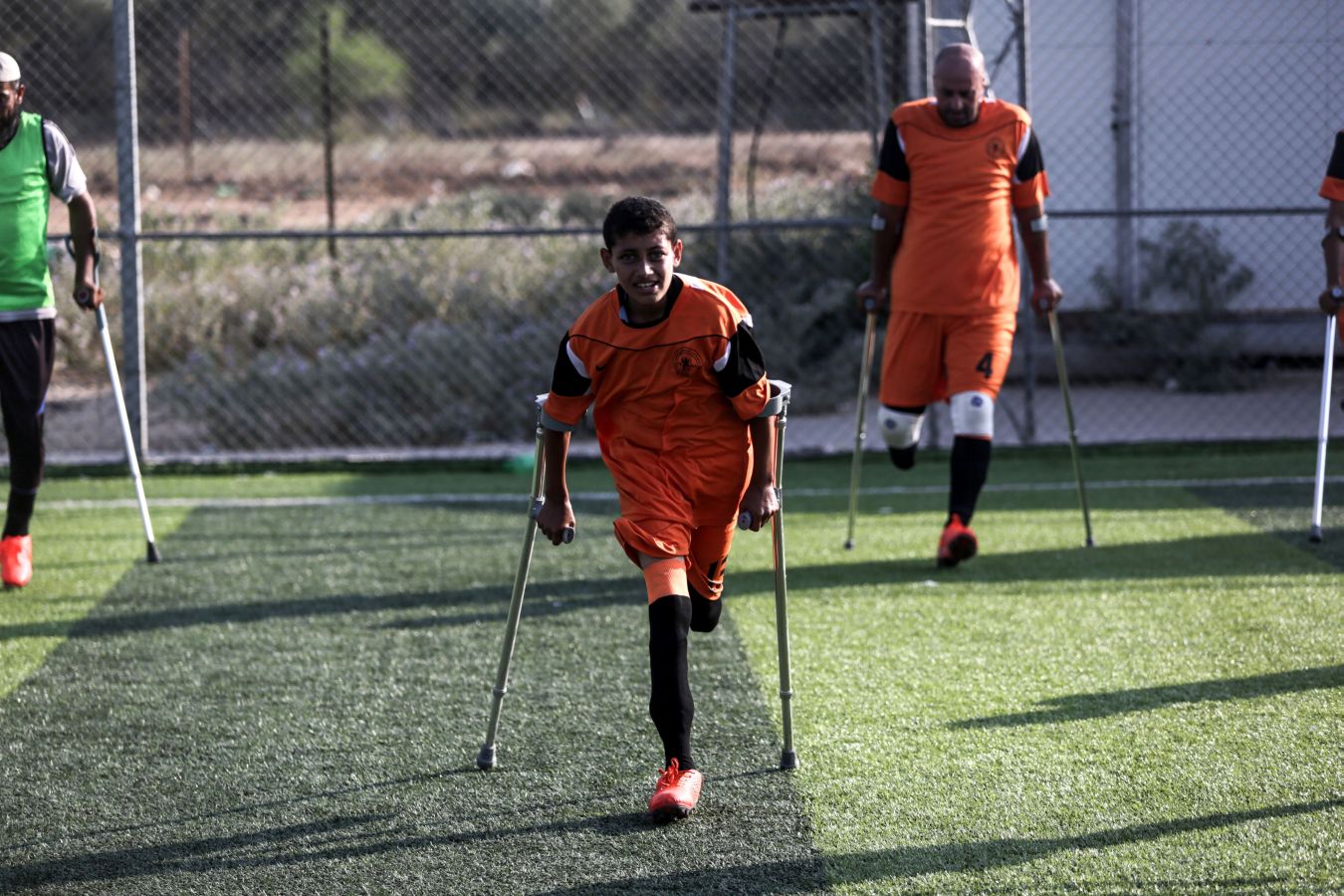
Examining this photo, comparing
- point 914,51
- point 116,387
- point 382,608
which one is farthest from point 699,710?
point 914,51

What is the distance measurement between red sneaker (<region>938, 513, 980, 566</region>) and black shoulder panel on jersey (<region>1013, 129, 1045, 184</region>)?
1456 mm

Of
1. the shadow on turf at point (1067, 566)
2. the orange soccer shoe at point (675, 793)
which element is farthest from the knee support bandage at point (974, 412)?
the orange soccer shoe at point (675, 793)

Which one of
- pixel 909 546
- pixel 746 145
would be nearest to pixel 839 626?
pixel 909 546

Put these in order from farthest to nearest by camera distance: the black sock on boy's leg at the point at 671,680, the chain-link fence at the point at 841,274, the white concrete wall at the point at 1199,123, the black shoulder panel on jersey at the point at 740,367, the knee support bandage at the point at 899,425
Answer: the white concrete wall at the point at 1199,123
the chain-link fence at the point at 841,274
the knee support bandage at the point at 899,425
the black shoulder panel on jersey at the point at 740,367
the black sock on boy's leg at the point at 671,680

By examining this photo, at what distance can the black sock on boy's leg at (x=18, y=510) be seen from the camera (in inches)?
255

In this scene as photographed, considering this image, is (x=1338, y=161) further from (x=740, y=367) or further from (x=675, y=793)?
(x=675, y=793)

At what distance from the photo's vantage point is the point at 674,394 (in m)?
4.16

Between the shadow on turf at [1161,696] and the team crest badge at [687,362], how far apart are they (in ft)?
4.43

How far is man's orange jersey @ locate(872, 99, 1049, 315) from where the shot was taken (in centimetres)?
653

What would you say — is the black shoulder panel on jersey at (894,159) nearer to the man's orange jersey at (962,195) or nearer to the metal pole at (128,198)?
the man's orange jersey at (962,195)

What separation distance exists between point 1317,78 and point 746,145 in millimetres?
9339

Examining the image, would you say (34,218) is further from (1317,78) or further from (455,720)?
(1317,78)

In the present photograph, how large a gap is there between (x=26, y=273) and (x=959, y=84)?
3.77m

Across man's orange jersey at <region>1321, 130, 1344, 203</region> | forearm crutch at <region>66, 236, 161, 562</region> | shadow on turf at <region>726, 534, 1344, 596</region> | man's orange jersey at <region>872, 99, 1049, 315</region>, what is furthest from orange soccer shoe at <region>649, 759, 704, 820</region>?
man's orange jersey at <region>1321, 130, 1344, 203</region>
